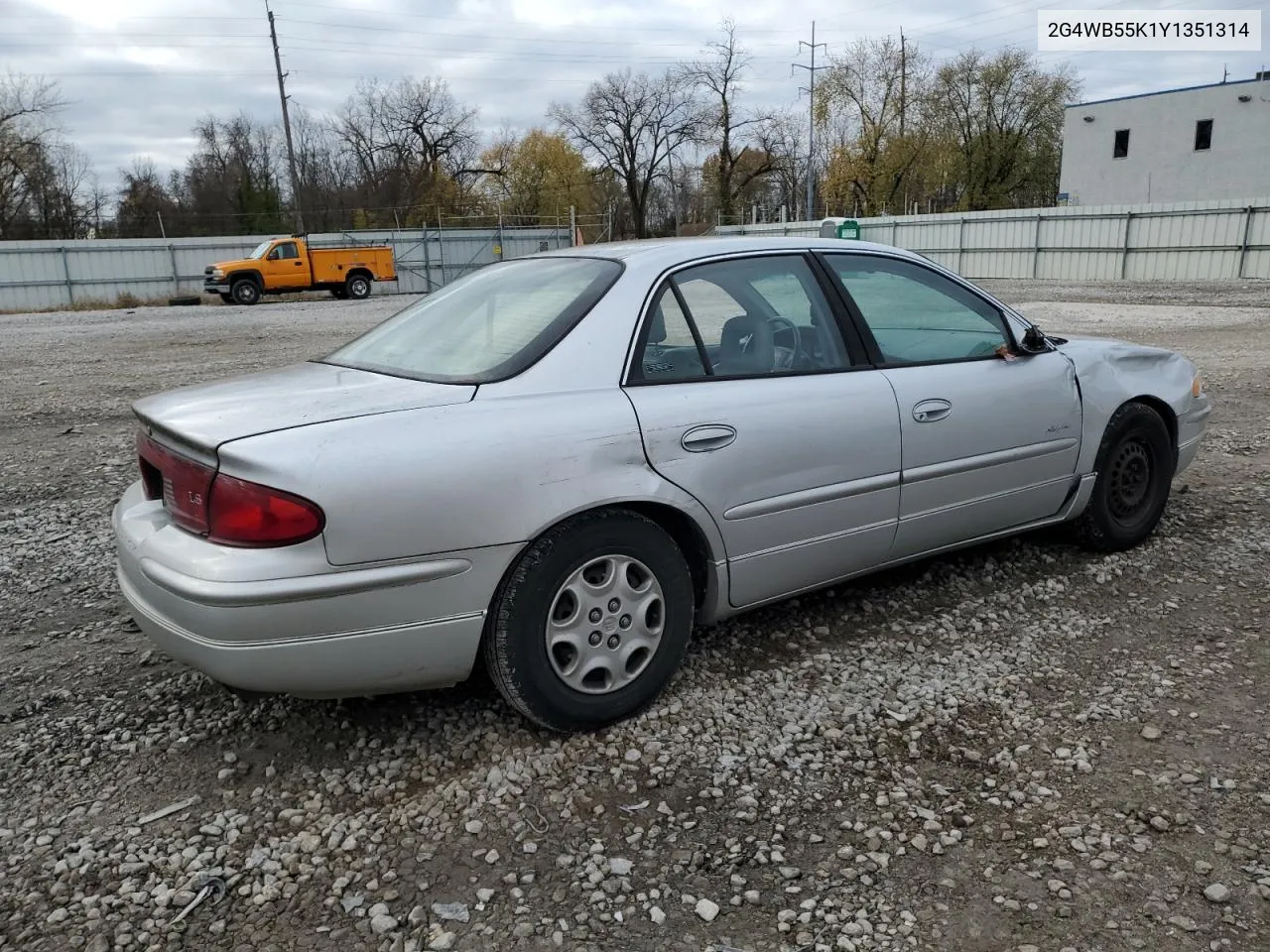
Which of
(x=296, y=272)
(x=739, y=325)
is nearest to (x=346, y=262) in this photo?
(x=296, y=272)

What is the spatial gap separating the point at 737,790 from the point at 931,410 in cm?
161

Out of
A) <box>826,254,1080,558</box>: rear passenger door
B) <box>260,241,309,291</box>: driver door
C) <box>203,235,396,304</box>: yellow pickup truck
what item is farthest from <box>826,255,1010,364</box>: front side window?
<box>260,241,309,291</box>: driver door

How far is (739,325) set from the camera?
11.0 feet

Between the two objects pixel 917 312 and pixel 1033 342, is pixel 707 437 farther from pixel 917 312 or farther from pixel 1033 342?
pixel 1033 342

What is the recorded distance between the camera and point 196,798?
264 centimetres

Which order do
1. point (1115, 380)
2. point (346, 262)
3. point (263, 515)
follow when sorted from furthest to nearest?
point (346, 262) < point (1115, 380) < point (263, 515)

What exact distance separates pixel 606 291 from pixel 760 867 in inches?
68.4

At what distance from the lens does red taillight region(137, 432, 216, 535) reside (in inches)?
98.6

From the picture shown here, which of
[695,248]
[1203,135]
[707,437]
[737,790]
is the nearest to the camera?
[737,790]

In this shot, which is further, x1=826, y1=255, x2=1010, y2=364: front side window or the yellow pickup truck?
the yellow pickup truck

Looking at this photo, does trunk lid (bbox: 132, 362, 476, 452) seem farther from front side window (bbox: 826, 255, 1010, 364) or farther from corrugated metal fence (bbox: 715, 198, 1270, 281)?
corrugated metal fence (bbox: 715, 198, 1270, 281)

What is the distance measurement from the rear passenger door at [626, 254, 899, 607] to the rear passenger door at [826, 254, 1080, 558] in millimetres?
128

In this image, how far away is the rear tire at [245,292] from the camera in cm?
2856

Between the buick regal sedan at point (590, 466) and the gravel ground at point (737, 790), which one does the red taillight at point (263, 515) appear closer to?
the buick regal sedan at point (590, 466)
